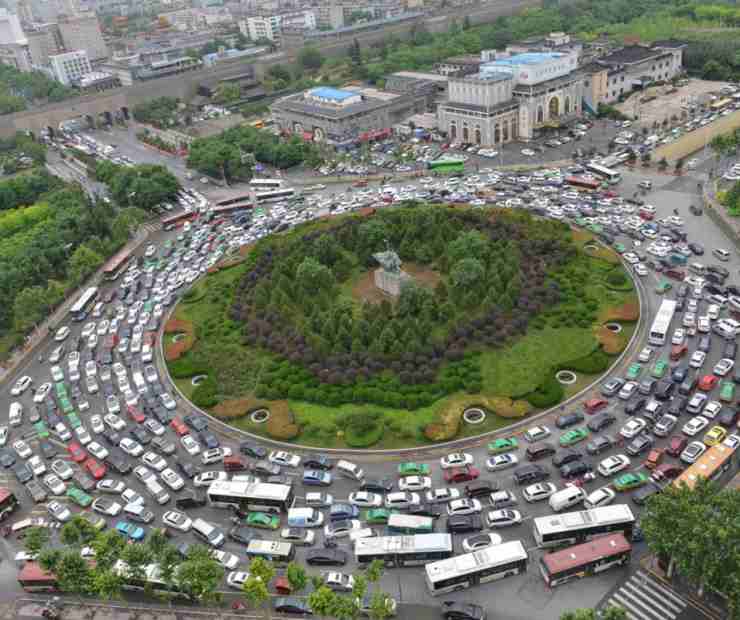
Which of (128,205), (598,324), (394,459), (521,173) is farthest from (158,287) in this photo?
(521,173)

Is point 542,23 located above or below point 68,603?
above

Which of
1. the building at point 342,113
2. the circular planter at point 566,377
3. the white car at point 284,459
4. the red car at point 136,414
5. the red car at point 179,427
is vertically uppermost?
the building at point 342,113

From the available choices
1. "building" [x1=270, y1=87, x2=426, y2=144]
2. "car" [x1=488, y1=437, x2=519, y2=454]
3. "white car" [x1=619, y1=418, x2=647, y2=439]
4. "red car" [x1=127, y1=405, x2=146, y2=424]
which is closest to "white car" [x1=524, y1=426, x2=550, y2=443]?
"car" [x1=488, y1=437, x2=519, y2=454]

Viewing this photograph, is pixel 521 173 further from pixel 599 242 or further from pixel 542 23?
pixel 542 23

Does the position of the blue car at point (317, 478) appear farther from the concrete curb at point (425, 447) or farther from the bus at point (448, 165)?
the bus at point (448, 165)

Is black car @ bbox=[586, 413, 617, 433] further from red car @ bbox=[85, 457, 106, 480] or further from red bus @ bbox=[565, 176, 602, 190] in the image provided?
red bus @ bbox=[565, 176, 602, 190]

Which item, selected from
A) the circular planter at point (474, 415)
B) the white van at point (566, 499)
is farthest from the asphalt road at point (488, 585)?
the circular planter at point (474, 415)
